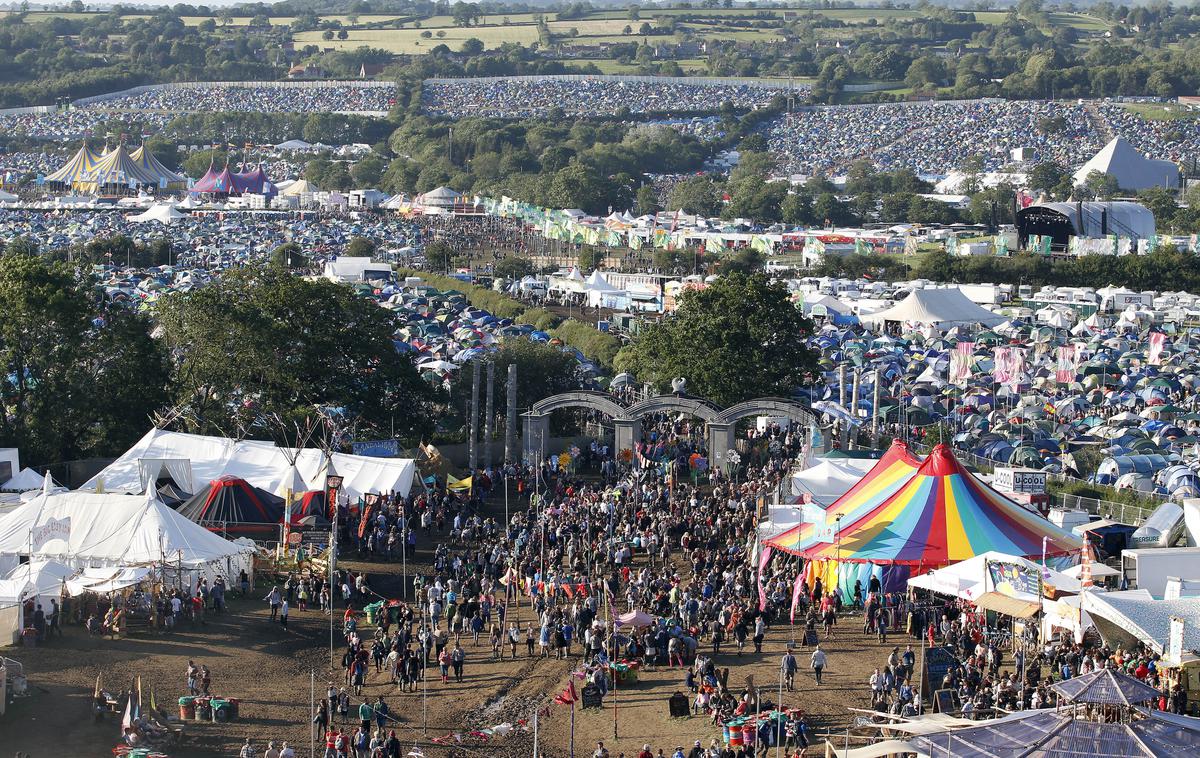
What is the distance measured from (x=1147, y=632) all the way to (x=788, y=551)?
564cm

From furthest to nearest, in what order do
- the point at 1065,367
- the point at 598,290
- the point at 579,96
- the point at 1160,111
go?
the point at 579,96 < the point at 1160,111 < the point at 598,290 < the point at 1065,367

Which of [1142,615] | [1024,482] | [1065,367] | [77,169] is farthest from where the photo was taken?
[77,169]

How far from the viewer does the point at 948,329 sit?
51.4 m

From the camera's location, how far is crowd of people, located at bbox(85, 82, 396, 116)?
516 ft

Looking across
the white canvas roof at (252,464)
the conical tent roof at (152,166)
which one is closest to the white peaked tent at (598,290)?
the white canvas roof at (252,464)

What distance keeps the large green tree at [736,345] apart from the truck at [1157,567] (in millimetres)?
13781

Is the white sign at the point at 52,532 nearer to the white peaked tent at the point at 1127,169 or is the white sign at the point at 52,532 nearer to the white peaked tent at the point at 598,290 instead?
the white peaked tent at the point at 598,290

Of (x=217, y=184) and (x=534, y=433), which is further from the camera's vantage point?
(x=217, y=184)

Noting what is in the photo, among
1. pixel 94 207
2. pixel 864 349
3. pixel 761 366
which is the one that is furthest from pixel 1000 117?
pixel 761 366

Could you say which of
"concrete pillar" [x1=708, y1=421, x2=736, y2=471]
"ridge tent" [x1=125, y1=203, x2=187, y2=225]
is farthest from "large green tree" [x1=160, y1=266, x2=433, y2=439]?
"ridge tent" [x1=125, y1=203, x2=187, y2=225]

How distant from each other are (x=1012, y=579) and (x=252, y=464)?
13.2m

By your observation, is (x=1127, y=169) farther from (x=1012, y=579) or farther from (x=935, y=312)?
(x=1012, y=579)

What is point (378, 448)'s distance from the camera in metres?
29.9

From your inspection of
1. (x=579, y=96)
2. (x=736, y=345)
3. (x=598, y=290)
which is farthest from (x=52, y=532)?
(x=579, y=96)
